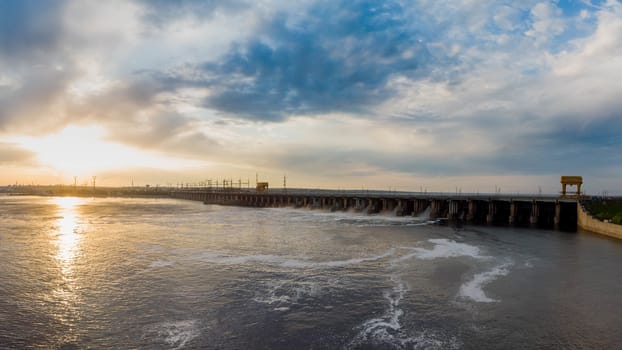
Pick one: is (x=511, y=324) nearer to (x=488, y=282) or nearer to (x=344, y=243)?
(x=488, y=282)

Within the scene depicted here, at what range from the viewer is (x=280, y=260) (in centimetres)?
2834

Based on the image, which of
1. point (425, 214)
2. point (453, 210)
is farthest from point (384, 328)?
point (425, 214)

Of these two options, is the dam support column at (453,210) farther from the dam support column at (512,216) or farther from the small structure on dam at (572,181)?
the small structure on dam at (572,181)

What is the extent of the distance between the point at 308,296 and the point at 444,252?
60.2 ft

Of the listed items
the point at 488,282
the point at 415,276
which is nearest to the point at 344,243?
the point at 415,276

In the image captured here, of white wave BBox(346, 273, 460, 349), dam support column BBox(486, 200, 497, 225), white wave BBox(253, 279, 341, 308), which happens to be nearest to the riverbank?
dam support column BBox(486, 200, 497, 225)

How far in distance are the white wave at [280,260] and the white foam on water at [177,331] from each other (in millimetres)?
11579

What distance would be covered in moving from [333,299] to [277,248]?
53.2ft

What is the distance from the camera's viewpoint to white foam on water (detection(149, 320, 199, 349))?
43.9 feet

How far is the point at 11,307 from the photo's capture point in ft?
56.7

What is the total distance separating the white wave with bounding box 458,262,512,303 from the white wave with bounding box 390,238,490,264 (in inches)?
175

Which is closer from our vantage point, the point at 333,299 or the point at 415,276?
the point at 333,299

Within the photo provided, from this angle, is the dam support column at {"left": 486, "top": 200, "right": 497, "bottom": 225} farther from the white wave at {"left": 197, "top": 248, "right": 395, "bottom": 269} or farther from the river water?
the white wave at {"left": 197, "top": 248, "right": 395, "bottom": 269}

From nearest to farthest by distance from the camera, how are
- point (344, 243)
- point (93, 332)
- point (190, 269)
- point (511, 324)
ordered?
point (93, 332) < point (511, 324) < point (190, 269) < point (344, 243)
